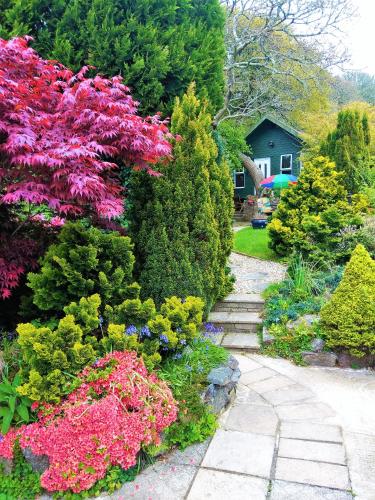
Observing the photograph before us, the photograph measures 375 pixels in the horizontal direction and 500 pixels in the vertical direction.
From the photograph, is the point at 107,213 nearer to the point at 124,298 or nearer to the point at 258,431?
the point at 124,298

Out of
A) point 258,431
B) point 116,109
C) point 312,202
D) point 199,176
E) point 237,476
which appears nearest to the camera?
point 237,476

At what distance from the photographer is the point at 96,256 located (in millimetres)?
3408

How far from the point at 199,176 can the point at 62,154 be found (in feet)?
6.38

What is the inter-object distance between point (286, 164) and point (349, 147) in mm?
10697

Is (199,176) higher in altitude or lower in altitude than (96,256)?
higher

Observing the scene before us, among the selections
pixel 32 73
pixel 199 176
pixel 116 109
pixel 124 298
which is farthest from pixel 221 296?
pixel 32 73

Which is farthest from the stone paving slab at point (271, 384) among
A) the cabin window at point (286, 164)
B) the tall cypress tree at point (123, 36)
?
the cabin window at point (286, 164)

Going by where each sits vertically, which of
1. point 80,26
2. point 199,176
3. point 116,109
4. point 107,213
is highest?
point 80,26

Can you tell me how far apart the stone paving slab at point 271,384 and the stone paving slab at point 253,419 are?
354 mm

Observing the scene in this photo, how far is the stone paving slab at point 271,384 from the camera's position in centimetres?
361

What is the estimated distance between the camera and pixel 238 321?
198 inches

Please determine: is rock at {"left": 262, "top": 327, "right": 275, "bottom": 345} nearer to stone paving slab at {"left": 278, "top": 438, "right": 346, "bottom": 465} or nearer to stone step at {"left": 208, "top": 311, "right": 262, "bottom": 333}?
stone step at {"left": 208, "top": 311, "right": 262, "bottom": 333}

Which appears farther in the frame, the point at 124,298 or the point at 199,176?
the point at 199,176

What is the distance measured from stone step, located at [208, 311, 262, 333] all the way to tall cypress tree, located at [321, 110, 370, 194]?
5.15 m
